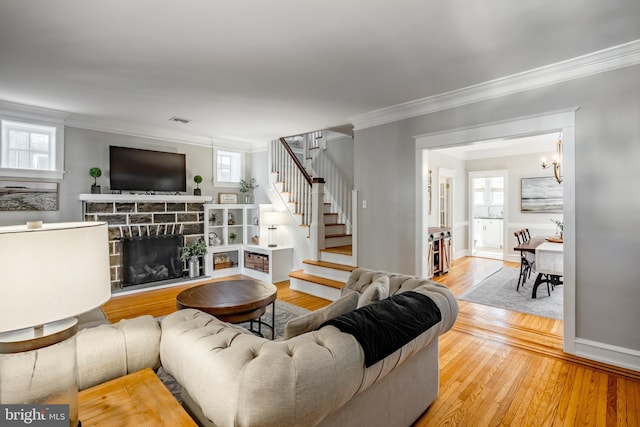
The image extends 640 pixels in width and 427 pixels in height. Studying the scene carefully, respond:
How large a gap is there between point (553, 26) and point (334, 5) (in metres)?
1.61

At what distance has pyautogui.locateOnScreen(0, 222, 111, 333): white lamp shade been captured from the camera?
732 millimetres

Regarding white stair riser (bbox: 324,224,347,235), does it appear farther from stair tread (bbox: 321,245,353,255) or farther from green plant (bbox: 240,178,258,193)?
green plant (bbox: 240,178,258,193)

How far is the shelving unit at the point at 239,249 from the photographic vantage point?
5691mm

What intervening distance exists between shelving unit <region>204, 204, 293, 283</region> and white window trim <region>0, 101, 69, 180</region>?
2227 millimetres

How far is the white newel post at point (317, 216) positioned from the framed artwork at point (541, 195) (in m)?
5.05

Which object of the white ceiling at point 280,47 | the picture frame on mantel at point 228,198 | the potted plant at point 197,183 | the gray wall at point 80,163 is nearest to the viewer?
the white ceiling at point 280,47

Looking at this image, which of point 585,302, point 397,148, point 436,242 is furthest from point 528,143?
point 585,302

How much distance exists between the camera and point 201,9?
206cm

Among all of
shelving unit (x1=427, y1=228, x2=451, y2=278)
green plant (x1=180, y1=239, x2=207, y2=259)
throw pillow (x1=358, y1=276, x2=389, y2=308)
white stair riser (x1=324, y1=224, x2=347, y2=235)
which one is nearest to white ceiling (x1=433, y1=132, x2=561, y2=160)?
shelving unit (x1=427, y1=228, x2=451, y2=278)

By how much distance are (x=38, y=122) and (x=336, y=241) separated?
4.74m

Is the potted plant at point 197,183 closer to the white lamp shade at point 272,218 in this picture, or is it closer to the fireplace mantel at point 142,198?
the fireplace mantel at point 142,198

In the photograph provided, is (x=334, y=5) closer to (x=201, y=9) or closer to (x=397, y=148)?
(x=201, y=9)

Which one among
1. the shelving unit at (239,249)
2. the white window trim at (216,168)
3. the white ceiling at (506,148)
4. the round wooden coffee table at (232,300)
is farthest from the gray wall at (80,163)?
the white ceiling at (506,148)

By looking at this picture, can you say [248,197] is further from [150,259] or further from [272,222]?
[150,259]
